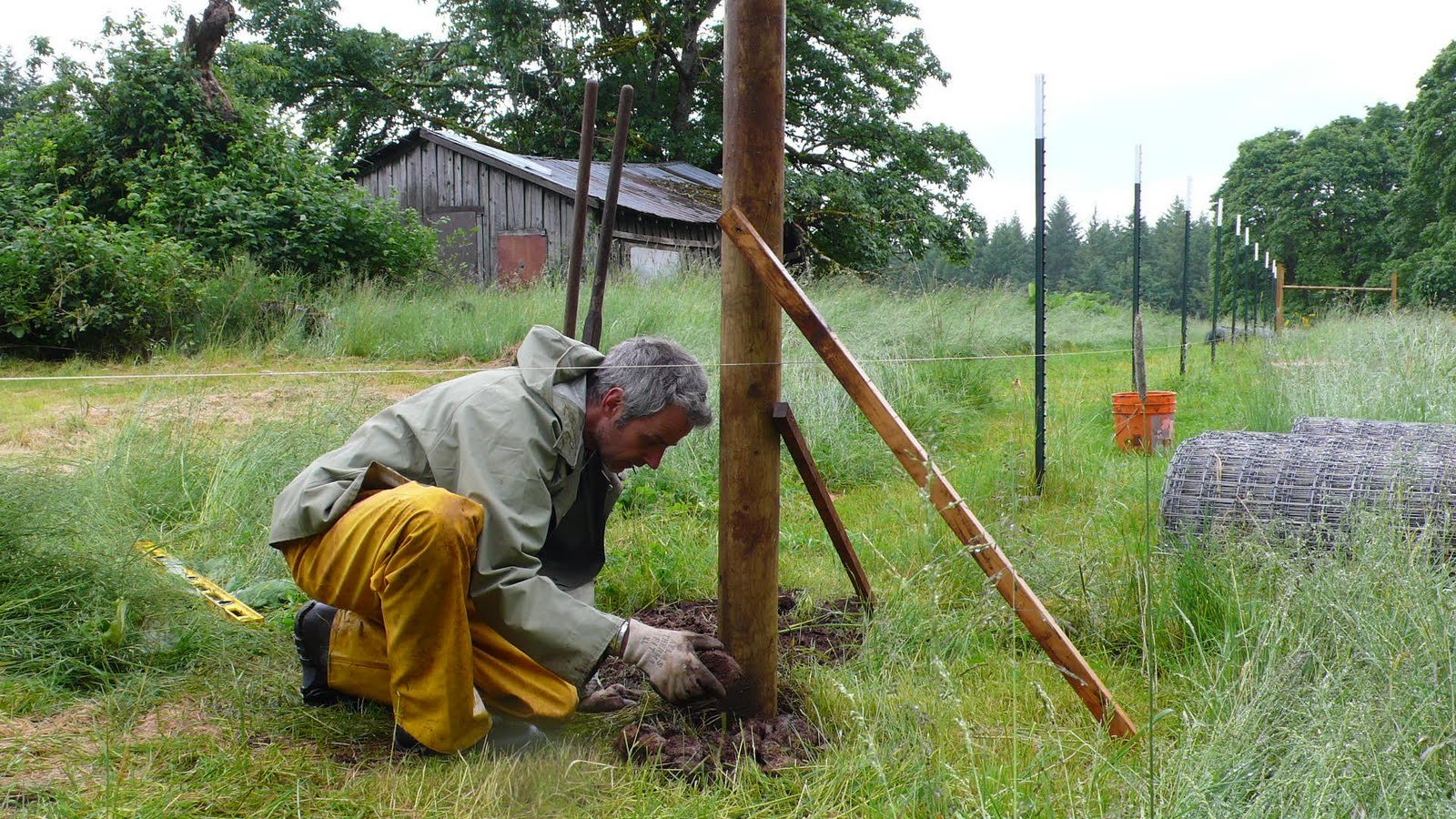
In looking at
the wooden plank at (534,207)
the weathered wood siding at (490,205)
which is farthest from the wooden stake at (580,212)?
the wooden plank at (534,207)

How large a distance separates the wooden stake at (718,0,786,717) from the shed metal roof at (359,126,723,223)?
14.7 meters

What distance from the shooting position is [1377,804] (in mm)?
1922

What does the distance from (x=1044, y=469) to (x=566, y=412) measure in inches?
144

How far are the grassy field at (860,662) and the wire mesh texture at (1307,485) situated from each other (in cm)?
16

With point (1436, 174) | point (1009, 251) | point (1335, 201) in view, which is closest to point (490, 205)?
point (1436, 174)

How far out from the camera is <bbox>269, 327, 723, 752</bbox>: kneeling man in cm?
253

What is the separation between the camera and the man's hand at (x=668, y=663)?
2680 millimetres

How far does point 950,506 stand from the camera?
2502 millimetres

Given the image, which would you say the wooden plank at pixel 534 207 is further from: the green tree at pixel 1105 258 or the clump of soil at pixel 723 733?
the green tree at pixel 1105 258

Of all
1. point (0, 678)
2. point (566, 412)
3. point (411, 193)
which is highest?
point (411, 193)

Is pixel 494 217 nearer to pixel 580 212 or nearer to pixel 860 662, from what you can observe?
pixel 580 212

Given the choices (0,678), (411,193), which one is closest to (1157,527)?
(0,678)

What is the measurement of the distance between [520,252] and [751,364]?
17.9m

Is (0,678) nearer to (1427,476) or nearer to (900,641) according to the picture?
(900,641)
